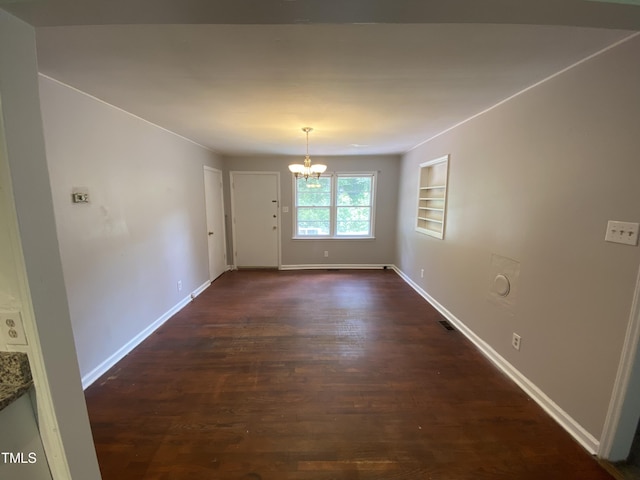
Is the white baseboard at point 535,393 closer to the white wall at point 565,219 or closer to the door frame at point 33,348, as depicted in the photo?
the white wall at point 565,219

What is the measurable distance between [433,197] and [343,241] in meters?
2.07

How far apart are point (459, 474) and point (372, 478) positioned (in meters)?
0.48

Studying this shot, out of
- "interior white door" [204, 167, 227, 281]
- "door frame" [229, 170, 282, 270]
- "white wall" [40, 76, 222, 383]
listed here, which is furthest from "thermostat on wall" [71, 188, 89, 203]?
"door frame" [229, 170, 282, 270]

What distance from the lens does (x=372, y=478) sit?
1363 mm

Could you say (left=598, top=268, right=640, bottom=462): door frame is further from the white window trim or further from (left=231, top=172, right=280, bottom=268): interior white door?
(left=231, top=172, right=280, bottom=268): interior white door

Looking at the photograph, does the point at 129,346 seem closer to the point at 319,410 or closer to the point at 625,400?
the point at 319,410

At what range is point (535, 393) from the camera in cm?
188

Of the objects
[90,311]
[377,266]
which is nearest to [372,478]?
[90,311]

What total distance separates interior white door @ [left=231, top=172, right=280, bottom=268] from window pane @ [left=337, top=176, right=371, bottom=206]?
128 cm

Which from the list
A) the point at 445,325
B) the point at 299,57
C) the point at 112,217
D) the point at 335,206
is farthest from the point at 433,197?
the point at 112,217

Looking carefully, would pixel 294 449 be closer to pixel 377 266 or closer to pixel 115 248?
pixel 115 248

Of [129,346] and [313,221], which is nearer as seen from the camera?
[129,346]

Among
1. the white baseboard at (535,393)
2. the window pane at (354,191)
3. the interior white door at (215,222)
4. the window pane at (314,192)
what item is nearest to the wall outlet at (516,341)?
the white baseboard at (535,393)

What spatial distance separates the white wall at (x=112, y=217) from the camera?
1843mm
